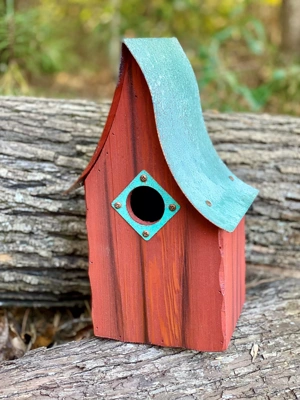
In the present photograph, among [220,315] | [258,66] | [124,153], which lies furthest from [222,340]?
[258,66]

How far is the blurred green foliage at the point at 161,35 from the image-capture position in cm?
319

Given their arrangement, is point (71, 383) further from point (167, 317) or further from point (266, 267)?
point (266, 267)

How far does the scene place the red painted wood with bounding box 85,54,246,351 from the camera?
4.65ft

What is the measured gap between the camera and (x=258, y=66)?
4926mm

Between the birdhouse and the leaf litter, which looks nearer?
the birdhouse

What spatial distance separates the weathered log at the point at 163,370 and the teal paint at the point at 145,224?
1.32 feet

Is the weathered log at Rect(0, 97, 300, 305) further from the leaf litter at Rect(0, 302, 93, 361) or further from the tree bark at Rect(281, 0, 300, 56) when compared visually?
the tree bark at Rect(281, 0, 300, 56)

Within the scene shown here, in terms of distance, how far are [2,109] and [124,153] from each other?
2.76 feet

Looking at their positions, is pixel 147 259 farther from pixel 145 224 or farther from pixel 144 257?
pixel 145 224

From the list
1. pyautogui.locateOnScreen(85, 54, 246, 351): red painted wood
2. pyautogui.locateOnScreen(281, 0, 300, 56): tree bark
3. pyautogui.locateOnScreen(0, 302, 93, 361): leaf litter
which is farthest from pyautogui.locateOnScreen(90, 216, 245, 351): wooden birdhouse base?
pyautogui.locateOnScreen(281, 0, 300, 56): tree bark

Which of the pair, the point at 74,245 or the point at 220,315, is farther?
the point at 74,245

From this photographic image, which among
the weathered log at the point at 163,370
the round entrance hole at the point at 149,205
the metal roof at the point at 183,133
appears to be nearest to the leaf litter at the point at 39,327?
the weathered log at the point at 163,370

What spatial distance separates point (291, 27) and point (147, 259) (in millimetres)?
3624

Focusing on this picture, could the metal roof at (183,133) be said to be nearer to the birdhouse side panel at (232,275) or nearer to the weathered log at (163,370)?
the birdhouse side panel at (232,275)
